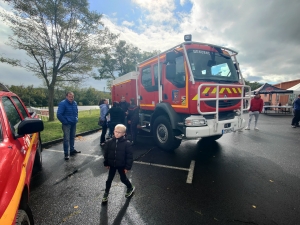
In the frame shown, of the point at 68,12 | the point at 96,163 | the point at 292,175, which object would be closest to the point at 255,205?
the point at 292,175

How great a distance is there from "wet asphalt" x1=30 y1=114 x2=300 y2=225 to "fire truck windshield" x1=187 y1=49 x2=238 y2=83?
2.20m

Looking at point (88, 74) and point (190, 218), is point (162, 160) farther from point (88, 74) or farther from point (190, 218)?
point (88, 74)

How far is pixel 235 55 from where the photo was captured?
4.96 meters

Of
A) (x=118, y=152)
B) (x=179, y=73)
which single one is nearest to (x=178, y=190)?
(x=118, y=152)

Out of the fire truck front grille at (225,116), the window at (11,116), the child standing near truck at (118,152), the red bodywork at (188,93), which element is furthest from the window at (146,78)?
the window at (11,116)

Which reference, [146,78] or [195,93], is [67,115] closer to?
[146,78]

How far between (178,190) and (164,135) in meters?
2.18

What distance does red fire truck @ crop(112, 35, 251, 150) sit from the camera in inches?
157

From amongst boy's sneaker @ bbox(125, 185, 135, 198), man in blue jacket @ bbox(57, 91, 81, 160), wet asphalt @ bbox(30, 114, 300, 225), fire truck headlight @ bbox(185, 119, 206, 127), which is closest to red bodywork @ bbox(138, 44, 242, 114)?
fire truck headlight @ bbox(185, 119, 206, 127)

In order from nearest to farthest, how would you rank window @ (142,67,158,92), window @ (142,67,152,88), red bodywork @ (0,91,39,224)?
red bodywork @ (0,91,39,224) < window @ (142,67,158,92) < window @ (142,67,152,88)

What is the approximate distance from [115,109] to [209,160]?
3.19 metres

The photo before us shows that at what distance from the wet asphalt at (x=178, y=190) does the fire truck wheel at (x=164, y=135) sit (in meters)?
0.24

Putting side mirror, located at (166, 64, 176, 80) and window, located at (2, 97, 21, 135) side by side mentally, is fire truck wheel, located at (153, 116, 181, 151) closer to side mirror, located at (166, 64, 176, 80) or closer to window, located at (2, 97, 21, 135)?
side mirror, located at (166, 64, 176, 80)

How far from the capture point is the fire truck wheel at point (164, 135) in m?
4.61
